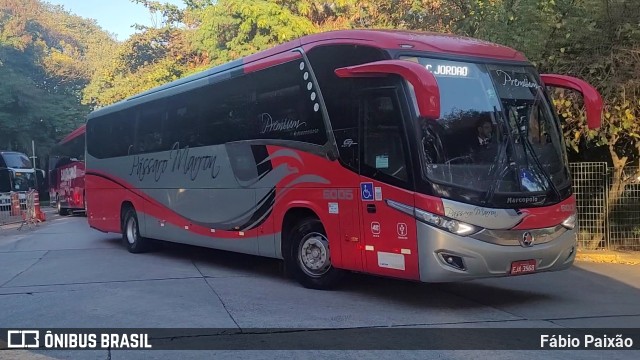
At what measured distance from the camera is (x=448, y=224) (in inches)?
284

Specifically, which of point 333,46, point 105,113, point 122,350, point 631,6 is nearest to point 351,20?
point 105,113

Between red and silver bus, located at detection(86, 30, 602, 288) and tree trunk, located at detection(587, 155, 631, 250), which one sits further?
tree trunk, located at detection(587, 155, 631, 250)

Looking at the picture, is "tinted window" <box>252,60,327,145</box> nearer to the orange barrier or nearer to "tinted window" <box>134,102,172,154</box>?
"tinted window" <box>134,102,172,154</box>

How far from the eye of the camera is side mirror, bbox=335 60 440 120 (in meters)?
6.34

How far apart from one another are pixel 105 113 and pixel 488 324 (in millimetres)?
12224

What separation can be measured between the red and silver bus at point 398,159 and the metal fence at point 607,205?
5265mm

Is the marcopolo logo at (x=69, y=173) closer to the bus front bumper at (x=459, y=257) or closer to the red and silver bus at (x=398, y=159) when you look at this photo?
the red and silver bus at (x=398, y=159)

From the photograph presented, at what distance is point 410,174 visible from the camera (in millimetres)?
7422

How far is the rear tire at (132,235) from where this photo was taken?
14453 millimetres

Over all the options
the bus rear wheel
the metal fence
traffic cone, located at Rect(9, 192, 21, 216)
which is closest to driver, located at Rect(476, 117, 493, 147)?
the bus rear wheel

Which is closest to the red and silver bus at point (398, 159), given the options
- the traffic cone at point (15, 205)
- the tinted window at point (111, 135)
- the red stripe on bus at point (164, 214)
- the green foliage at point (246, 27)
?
the red stripe on bus at point (164, 214)

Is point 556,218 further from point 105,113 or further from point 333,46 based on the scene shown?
point 105,113

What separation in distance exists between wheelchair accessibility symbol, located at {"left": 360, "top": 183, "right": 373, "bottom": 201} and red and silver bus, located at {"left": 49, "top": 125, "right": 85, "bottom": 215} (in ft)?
71.9

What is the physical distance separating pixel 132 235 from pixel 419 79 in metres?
10.2
